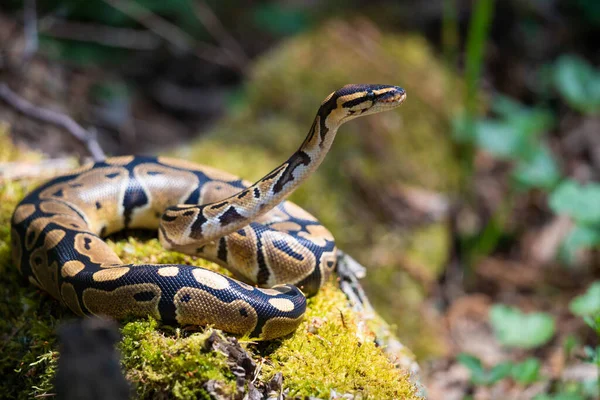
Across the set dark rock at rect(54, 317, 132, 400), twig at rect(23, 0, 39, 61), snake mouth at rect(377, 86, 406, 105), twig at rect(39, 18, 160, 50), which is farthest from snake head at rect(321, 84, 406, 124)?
twig at rect(39, 18, 160, 50)

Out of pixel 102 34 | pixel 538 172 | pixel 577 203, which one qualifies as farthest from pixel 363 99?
pixel 102 34

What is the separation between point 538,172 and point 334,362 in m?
4.88

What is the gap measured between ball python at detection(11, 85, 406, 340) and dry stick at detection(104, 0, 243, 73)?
4728mm

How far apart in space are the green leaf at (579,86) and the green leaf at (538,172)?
39.8 inches

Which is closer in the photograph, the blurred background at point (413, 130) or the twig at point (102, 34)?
the blurred background at point (413, 130)

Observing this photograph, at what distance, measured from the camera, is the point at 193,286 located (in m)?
3.69

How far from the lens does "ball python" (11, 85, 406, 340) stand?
12.2 feet

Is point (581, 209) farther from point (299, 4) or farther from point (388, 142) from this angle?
point (299, 4)

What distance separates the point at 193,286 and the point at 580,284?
640 centimetres

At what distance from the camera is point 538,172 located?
7383mm

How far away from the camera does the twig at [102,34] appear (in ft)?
29.9

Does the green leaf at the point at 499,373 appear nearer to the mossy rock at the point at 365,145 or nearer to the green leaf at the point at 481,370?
the green leaf at the point at 481,370

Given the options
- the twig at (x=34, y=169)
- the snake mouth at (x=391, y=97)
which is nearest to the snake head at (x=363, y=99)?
the snake mouth at (x=391, y=97)

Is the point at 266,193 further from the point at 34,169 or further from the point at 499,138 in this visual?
the point at 499,138
